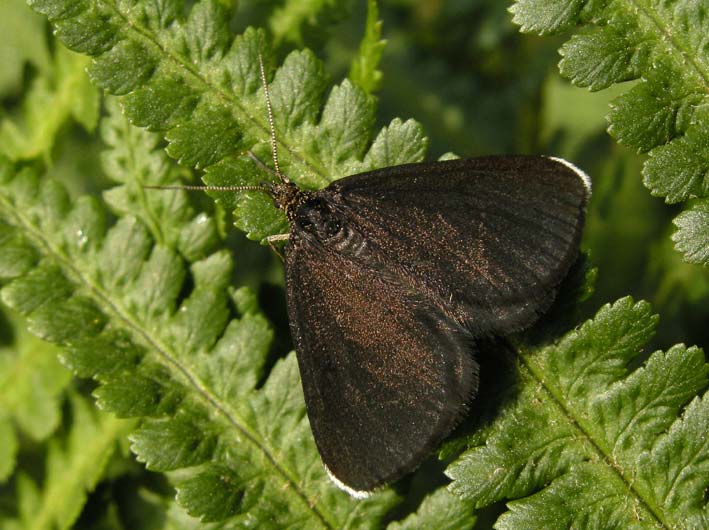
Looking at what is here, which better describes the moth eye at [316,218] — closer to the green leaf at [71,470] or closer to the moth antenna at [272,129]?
the moth antenna at [272,129]

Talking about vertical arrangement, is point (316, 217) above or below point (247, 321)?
above

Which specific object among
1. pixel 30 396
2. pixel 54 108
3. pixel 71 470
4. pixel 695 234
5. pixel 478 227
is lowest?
pixel 71 470

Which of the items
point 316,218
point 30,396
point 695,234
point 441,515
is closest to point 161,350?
point 316,218

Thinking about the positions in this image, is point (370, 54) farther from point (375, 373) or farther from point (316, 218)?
point (375, 373)

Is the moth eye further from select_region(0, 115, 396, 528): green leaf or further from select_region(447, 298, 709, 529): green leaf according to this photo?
select_region(447, 298, 709, 529): green leaf

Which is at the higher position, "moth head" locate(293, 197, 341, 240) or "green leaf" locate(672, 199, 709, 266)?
"green leaf" locate(672, 199, 709, 266)

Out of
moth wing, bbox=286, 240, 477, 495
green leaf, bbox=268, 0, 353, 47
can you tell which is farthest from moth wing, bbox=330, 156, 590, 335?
green leaf, bbox=268, 0, 353, 47

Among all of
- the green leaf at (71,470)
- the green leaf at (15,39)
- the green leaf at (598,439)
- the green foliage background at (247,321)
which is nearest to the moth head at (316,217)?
the green foliage background at (247,321)

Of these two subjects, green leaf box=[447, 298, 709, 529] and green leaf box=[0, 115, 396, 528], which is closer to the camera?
green leaf box=[447, 298, 709, 529]
